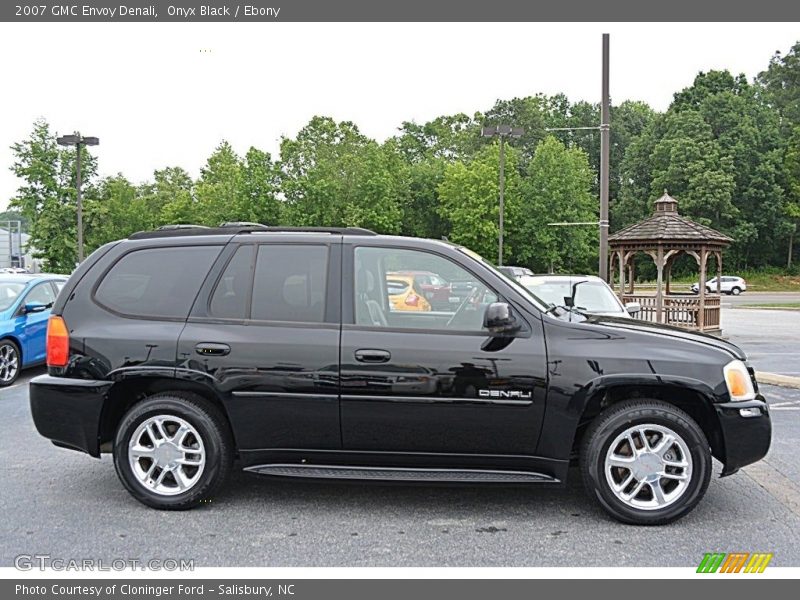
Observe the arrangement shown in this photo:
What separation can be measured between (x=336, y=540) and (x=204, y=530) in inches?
33.2

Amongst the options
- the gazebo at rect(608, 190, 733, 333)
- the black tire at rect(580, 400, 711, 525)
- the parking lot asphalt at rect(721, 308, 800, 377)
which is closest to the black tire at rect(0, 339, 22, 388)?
the black tire at rect(580, 400, 711, 525)

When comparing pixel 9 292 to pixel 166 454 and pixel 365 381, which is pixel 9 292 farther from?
pixel 365 381

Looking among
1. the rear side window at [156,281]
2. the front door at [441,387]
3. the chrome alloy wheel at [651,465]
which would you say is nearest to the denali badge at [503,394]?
the front door at [441,387]

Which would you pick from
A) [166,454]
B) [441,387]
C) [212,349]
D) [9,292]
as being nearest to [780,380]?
[441,387]

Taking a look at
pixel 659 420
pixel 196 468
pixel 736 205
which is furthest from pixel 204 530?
pixel 736 205

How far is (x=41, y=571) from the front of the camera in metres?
3.57

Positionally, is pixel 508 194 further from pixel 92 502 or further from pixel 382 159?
pixel 92 502

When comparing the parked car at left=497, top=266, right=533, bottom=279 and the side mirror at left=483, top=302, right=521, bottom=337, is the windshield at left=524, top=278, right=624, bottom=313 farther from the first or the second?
the side mirror at left=483, top=302, right=521, bottom=337

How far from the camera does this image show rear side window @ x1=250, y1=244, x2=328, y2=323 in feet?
14.6

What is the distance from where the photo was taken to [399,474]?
4.27 m

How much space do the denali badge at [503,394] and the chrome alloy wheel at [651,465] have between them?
2.07 ft

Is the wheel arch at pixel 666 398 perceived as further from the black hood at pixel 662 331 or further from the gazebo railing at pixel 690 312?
the gazebo railing at pixel 690 312

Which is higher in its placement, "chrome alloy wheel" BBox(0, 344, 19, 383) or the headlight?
the headlight

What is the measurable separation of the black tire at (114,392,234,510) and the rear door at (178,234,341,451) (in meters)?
0.13
